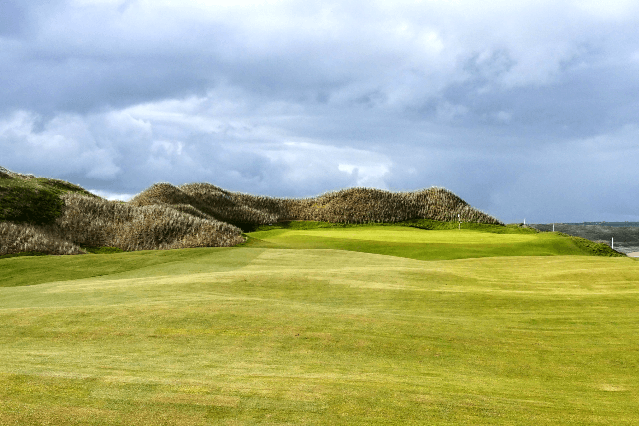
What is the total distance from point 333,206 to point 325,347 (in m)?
51.9

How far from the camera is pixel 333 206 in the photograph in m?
64.8

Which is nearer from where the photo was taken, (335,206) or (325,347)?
(325,347)

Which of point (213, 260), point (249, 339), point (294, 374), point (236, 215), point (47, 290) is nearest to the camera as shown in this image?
point (294, 374)

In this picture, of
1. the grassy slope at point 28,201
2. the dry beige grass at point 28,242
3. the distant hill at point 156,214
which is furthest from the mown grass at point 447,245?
the grassy slope at point 28,201

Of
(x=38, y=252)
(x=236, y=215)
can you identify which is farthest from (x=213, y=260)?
(x=236, y=215)

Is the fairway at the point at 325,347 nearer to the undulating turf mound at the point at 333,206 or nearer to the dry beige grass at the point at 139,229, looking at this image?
the dry beige grass at the point at 139,229

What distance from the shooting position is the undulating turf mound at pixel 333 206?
202 ft

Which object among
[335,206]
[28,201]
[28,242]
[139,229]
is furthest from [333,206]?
[28,242]

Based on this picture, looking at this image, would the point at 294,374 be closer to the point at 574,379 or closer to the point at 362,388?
the point at 362,388

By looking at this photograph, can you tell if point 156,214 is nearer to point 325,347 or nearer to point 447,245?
point 447,245

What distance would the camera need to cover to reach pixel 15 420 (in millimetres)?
7406

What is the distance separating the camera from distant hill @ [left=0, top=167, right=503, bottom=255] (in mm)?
40250

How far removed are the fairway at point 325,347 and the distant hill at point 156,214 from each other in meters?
14.7

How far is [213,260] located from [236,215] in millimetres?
31825
